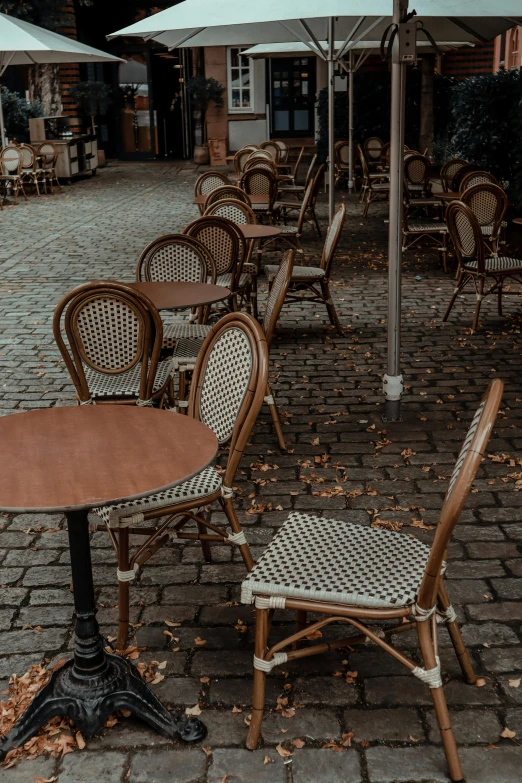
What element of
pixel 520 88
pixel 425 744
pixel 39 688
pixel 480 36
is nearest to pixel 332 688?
pixel 425 744

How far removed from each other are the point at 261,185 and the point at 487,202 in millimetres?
3508

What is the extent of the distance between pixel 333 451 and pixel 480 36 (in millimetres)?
4694

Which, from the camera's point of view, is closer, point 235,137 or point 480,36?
point 480,36

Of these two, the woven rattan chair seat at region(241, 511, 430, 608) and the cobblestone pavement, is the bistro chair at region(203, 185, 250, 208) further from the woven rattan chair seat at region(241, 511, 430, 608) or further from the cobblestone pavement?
the woven rattan chair seat at region(241, 511, 430, 608)

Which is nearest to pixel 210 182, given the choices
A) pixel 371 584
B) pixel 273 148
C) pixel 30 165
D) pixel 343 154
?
pixel 273 148

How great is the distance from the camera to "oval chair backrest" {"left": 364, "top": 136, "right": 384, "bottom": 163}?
53.9 feet

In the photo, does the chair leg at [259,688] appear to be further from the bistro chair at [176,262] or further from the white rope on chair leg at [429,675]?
the bistro chair at [176,262]

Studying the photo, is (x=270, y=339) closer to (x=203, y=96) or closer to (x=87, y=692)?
(x=87, y=692)

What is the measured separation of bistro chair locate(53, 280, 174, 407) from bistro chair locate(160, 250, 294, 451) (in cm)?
29

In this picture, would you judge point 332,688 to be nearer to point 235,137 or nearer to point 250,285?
point 250,285

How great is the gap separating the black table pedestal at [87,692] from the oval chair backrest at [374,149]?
1450cm

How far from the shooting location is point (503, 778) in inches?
91.8

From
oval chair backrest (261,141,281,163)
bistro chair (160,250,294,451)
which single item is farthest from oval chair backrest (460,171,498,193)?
oval chair backrest (261,141,281,163)

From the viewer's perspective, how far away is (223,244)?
649 centimetres
